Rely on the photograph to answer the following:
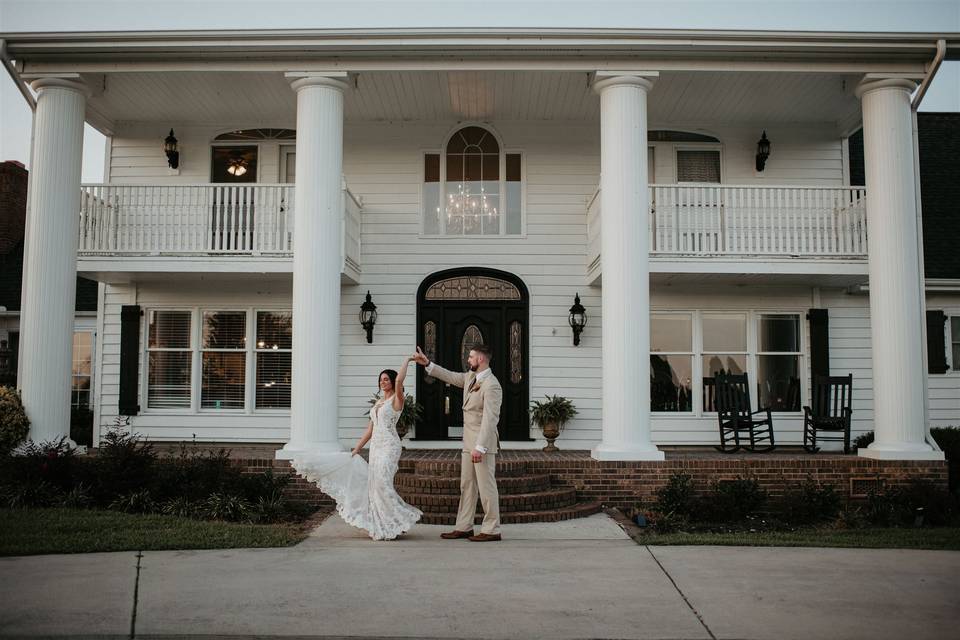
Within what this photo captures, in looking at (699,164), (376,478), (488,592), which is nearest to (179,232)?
(376,478)

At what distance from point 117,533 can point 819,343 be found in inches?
405

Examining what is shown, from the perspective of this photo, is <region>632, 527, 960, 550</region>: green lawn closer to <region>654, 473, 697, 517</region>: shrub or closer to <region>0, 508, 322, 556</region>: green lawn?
<region>654, 473, 697, 517</region>: shrub

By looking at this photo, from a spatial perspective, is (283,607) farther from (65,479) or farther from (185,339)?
(185,339)

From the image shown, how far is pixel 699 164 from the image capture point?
13492 mm

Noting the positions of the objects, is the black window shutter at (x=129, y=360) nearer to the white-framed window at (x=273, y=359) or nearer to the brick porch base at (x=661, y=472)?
the white-framed window at (x=273, y=359)

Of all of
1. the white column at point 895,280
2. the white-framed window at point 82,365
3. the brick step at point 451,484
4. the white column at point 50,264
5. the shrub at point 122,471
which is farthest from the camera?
the white-framed window at point 82,365

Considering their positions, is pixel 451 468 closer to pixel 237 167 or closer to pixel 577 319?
pixel 577 319

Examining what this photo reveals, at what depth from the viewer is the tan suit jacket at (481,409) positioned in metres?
7.80

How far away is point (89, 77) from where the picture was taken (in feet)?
37.0

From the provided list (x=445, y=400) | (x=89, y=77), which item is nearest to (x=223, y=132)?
(x=89, y=77)

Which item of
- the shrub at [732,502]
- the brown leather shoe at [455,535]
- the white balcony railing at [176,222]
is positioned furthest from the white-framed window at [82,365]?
the shrub at [732,502]

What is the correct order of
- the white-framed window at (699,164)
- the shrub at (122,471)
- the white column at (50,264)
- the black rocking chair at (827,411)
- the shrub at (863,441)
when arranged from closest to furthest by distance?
the shrub at (122,471) → the white column at (50,264) → the black rocking chair at (827,411) → the shrub at (863,441) → the white-framed window at (699,164)

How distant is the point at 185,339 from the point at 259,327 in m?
1.23

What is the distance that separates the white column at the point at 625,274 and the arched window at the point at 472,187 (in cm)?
277
